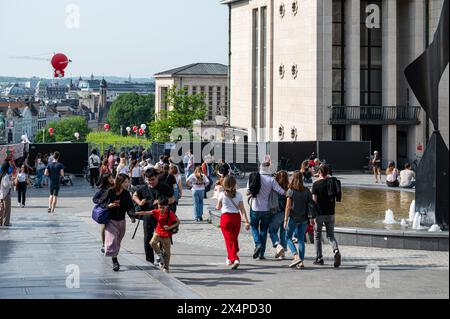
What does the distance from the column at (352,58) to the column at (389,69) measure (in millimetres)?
1513

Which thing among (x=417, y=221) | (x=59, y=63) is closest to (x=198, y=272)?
(x=417, y=221)

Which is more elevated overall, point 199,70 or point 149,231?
point 199,70

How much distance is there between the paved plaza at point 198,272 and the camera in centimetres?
1374

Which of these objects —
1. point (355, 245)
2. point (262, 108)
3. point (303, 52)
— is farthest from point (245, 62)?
point (355, 245)

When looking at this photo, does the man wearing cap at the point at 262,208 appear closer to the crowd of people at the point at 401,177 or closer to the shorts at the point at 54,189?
the shorts at the point at 54,189

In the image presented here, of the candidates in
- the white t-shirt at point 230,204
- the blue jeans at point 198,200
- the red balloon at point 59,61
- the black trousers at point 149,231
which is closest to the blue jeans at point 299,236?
the white t-shirt at point 230,204

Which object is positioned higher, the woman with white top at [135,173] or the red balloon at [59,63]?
the red balloon at [59,63]

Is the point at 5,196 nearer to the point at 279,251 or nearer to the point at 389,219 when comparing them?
the point at 279,251

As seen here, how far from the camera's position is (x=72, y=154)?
46.8m

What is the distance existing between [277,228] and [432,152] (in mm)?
4656

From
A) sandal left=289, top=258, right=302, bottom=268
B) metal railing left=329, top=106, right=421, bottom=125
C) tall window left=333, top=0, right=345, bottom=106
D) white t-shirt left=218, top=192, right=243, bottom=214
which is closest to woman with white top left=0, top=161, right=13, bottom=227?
white t-shirt left=218, top=192, right=243, bottom=214

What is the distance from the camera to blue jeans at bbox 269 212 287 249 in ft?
58.9

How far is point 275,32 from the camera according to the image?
6438 cm

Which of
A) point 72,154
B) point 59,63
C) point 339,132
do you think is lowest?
point 72,154
